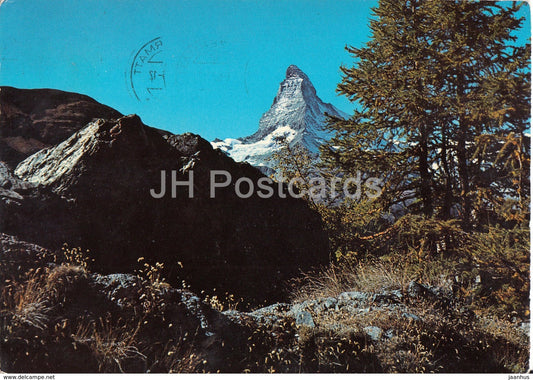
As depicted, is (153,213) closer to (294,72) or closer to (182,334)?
(182,334)

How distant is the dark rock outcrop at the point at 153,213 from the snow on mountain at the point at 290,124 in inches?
76.9

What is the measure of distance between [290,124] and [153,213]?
5.20 metres

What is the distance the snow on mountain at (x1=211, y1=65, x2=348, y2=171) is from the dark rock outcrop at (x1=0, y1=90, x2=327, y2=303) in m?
1.95

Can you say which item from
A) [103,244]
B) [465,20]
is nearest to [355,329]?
[103,244]

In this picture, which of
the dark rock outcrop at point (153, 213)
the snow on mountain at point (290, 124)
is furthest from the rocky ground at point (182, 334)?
the snow on mountain at point (290, 124)

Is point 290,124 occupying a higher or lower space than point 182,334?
higher

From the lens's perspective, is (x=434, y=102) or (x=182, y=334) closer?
(x=182, y=334)

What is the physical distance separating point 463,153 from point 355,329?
438 cm

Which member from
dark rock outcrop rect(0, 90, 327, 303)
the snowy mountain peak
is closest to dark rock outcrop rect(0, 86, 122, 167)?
dark rock outcrop rect(0, 90, 327, 303)

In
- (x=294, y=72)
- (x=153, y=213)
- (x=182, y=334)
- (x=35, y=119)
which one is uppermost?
(x=294, y=72)

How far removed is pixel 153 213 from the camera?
241 inches

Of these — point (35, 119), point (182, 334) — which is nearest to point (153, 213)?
point (182, 334)

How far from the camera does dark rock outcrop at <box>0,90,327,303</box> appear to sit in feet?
18.5

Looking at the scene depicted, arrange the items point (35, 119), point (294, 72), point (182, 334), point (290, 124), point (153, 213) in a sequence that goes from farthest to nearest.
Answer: point (290, 124)
point (294, 72)
point (35, 119)
point (153, 213)
point (182, 334)
